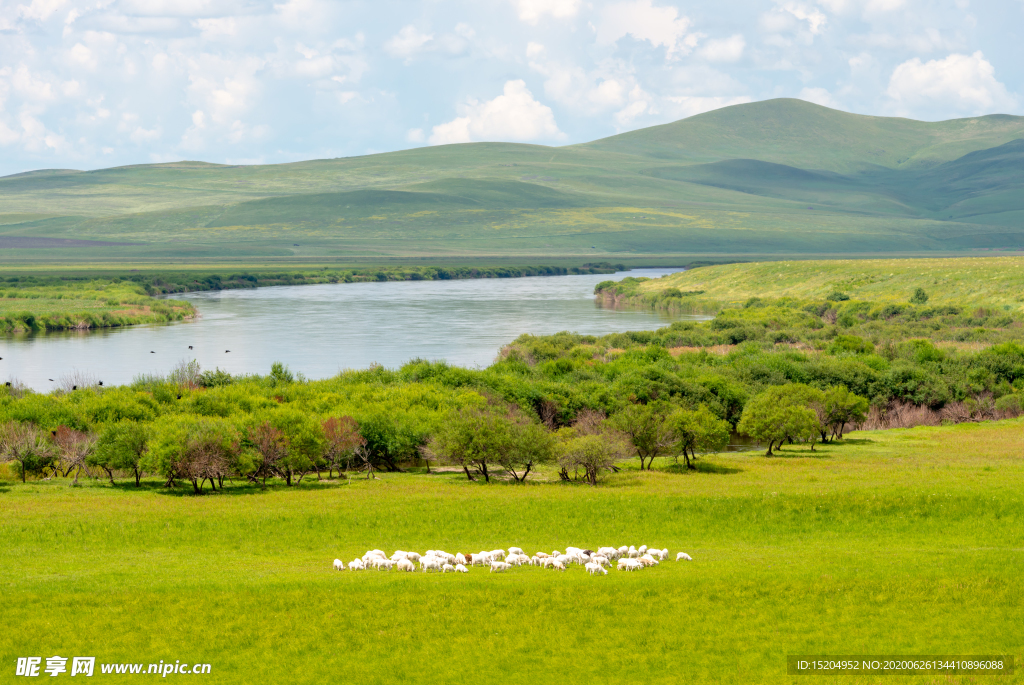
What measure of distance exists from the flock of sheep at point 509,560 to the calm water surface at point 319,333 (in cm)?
4908

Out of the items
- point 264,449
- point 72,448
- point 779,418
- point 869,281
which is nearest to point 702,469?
point 779,418

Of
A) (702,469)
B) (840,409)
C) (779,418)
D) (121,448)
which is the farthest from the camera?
(840,409)

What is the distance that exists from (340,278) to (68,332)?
291 feet

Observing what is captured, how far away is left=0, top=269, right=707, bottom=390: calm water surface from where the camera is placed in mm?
81438

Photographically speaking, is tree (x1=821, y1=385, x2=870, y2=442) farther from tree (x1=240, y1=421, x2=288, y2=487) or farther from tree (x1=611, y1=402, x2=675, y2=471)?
tree (x1=240, y1=421, x2=288, y2=487)

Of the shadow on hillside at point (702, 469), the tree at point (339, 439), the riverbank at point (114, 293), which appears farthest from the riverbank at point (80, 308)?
the shadow on hillside at point (702, 469)

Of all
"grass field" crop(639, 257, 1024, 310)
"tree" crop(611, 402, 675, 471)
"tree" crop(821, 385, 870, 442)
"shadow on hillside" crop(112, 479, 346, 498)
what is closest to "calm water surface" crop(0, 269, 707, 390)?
"grass field" crop(639, 257, 1024, 310)

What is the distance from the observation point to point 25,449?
42.4m

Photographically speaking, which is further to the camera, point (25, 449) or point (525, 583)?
point (25, 449)

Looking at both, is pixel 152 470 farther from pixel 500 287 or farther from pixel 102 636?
pixel 500 287

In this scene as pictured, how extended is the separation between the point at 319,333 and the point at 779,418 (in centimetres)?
6196

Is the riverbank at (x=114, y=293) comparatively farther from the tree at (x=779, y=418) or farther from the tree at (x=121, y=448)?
the tree at (x=779, y=418)

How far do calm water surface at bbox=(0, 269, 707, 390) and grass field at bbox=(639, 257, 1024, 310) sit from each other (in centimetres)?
1808

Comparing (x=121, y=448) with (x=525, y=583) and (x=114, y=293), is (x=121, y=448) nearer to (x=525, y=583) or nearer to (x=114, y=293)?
(x=525, y=583)
